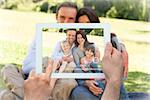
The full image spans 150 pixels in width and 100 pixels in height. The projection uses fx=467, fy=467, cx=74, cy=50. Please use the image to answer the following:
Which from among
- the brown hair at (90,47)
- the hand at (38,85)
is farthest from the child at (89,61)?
the hand at (38,85)

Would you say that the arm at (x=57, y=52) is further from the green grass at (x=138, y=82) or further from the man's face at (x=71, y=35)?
the green grass at (x=138, y=82)

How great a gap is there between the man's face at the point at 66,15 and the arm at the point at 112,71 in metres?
0.15

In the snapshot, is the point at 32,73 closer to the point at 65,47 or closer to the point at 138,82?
the point at 65,47

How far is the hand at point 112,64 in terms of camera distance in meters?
1.42

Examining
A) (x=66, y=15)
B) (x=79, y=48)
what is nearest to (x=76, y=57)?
(x=79, y=48)

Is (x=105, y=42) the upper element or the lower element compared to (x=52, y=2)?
lower

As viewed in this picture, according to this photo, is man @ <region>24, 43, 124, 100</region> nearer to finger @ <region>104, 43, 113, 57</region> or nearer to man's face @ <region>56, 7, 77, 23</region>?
finger @ <region>104, 43, 113, 57</region>

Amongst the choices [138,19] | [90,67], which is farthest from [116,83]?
[138,19]

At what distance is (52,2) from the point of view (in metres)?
1.47

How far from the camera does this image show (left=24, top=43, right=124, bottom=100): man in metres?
1.42

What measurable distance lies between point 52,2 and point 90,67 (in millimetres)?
241

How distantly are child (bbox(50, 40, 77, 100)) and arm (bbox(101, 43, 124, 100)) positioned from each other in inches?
4.0

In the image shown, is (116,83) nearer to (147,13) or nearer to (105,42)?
(105,42)

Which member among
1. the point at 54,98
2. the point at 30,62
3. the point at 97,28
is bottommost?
the point at 54,98
